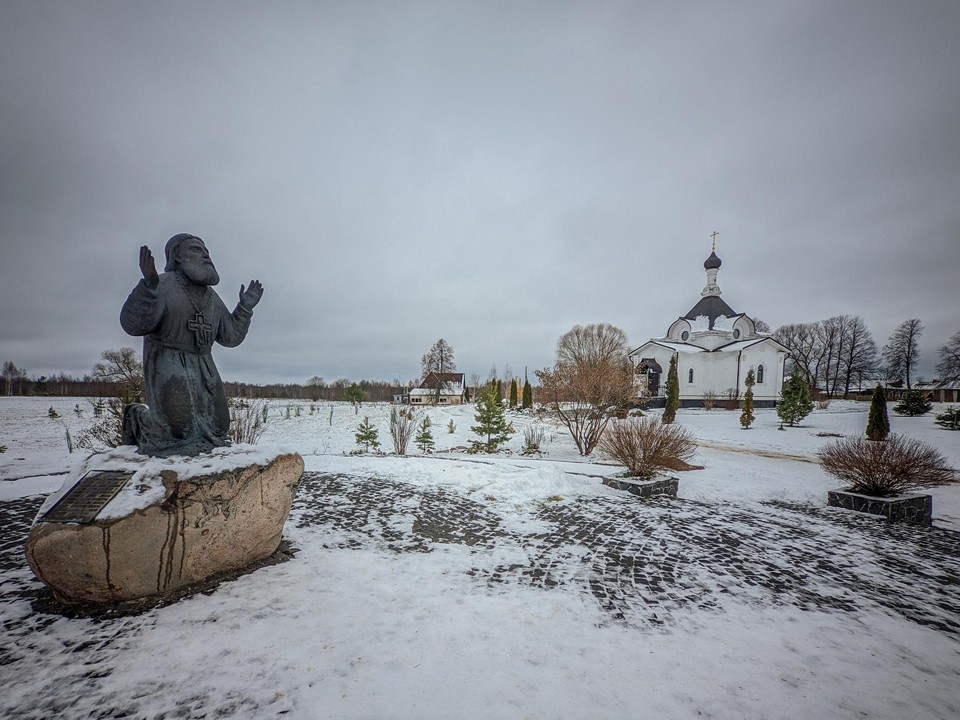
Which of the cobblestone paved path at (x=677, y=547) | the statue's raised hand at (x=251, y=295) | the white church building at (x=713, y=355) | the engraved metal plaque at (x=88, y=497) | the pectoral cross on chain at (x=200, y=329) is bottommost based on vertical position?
the cobblestone paved path at (x=677, y=547)

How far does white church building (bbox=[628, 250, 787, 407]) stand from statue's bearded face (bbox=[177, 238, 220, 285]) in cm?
3194

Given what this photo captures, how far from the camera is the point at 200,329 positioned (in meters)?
4.24

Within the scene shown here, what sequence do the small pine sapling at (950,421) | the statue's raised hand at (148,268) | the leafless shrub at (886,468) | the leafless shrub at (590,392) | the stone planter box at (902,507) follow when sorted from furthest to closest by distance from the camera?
the small pine sapling at (950,421) < the leafless shrub at (590,392) < the leafless shrub at (886,468) < the stone planter box at (902,507) < the statue's raised hand at (148,268)

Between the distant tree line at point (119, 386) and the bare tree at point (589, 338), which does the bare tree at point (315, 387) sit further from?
the bare tree at point (589, 338)

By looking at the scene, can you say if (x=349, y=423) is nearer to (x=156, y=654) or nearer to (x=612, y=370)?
(x=612, y=370)

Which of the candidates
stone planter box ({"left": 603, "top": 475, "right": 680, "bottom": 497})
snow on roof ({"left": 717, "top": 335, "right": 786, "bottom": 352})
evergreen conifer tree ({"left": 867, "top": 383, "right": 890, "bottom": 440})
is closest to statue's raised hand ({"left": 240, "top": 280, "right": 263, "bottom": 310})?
stone planter box ({"left": 603, "top": 475, "right": 680, "bottom": 497})

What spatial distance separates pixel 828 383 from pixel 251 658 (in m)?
63.1

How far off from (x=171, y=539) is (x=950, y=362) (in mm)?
51657

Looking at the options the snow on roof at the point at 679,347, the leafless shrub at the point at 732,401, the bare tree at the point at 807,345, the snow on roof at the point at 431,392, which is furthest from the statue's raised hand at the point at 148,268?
the bare tree at the point at 807,345

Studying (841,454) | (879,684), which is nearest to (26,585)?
(879,684)

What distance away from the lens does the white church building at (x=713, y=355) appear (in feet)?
113

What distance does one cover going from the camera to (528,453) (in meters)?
14.3

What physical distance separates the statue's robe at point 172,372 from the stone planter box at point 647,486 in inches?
266

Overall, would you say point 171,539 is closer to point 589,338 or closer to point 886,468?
point 886,468
